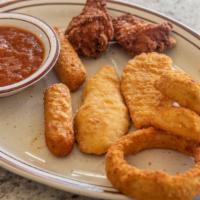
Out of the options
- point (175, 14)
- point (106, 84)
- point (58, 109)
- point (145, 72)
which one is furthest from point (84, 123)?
point (175, 14)

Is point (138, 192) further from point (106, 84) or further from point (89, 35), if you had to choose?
point (89, 35)

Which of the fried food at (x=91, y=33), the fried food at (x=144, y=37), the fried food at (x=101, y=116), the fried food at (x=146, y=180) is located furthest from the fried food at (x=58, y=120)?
the fried food at (x=144, y=37)

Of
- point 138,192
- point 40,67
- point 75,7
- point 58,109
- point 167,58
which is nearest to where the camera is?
point 138,192

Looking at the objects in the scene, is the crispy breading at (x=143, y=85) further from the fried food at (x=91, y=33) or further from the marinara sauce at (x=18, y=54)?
the marinara sauce at (x=18, y=54)

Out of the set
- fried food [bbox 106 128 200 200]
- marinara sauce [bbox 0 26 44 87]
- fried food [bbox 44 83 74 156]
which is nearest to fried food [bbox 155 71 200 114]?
fried food [bbox 106 128 200 200]

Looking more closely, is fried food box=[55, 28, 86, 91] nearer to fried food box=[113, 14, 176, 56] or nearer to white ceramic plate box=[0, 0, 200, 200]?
white ceramic plate box=[0, 0, 200, 200]

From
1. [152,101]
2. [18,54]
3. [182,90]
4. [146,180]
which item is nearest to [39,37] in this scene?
[18,54]
